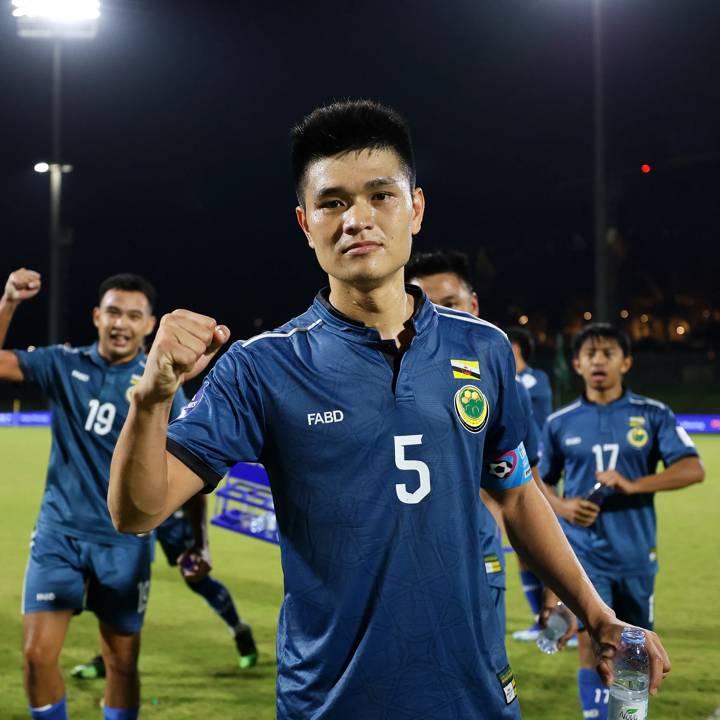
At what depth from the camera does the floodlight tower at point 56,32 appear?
990 inches

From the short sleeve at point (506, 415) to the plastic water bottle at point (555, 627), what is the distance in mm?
929

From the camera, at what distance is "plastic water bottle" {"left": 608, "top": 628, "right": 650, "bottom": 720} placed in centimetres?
241


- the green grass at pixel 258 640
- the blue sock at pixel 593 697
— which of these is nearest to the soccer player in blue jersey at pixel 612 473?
the blue sock at pixel 593 697

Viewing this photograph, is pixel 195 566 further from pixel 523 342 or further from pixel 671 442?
pixel 523 342

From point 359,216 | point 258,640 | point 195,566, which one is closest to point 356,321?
point 359,216

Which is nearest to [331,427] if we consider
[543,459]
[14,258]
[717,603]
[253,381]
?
[253,381]

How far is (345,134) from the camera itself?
2383 millimetres

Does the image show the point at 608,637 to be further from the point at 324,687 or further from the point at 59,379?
the point at 59,379

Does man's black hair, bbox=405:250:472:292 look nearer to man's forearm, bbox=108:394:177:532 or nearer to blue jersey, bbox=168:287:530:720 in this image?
blue jersey, bbox=168:287:530:720

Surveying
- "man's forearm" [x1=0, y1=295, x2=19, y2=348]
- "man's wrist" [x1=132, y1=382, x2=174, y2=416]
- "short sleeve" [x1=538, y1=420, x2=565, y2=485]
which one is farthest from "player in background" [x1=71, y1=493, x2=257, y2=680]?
"man's wrist" [x1=132, y1=382, x2=174, y2=416]

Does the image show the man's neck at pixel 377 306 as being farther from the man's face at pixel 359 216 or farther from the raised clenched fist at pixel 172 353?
the raised clenched fist at pixel 172 353

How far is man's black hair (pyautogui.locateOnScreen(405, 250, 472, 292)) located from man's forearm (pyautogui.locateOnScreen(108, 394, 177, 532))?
2640 millimetres

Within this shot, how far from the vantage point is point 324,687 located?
225 centimetres

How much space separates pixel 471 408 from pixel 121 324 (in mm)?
3449
